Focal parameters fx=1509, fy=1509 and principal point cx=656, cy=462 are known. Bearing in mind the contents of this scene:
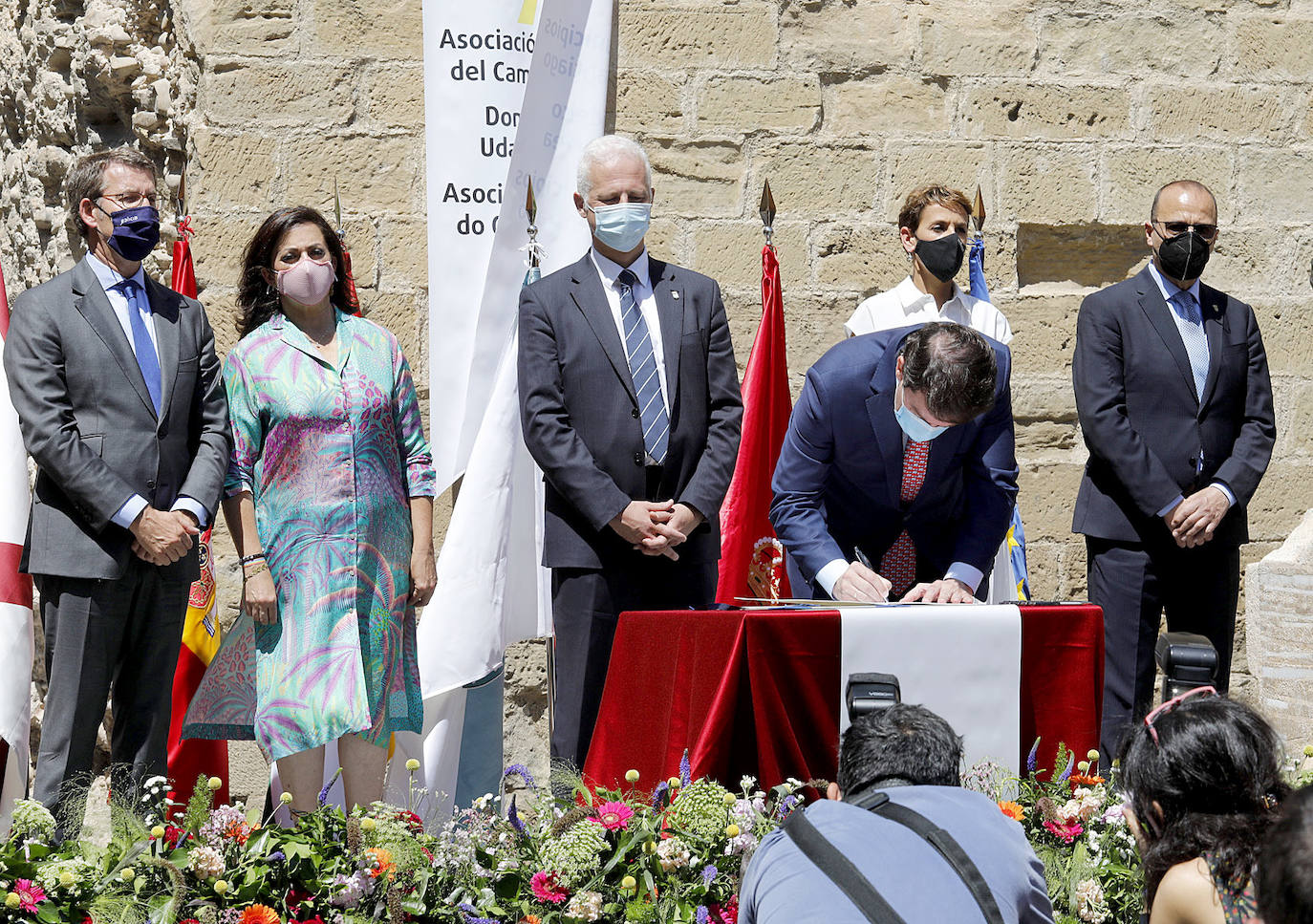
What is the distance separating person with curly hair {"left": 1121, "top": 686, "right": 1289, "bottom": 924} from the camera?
2115mm

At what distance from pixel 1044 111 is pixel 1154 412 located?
1.55 m

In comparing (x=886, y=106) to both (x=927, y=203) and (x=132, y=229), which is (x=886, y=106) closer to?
(x=927, y=203)

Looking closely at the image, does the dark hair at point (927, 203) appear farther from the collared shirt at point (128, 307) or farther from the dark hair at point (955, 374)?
the collared shirt at point (128, 307)

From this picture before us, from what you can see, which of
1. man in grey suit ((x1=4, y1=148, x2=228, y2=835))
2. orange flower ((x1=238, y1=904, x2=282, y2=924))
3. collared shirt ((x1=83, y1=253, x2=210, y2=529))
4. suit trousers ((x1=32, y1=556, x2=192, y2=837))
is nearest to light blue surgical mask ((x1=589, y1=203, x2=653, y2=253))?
man in grey suit ((x1=4, y1=148, x2=228, y2=835))

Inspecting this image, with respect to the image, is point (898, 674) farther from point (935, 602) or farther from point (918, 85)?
point (918, 85)

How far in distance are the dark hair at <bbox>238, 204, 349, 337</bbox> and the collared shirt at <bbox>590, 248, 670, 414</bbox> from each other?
0.75 metres

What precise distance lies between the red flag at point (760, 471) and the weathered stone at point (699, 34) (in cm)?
87

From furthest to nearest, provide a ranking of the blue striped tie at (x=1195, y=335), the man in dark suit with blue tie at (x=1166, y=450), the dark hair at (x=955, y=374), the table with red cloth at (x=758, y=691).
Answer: the blue striped tie at (x=1195, y=335)
the man in dark suit with blue tie at (x=1166, y=450)
the dark hair at (x=955, y=374)
the table with red cloth at (x=758, y=691)

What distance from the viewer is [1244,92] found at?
229 inches

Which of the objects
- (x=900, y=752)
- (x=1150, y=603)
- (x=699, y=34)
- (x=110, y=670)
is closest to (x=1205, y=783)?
(x=900, y=752)

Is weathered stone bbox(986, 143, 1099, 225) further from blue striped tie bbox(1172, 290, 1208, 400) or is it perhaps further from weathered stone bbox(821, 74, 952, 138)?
blue striped tie bbox(1172, 290, 1208, 400)

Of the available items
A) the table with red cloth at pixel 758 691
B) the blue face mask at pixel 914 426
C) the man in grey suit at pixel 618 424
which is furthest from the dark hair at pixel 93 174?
the blue face mask at pixel 914 426

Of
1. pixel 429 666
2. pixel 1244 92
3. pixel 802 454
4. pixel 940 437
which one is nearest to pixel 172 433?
pixel 429 666

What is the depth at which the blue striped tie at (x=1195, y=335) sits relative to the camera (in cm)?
478
